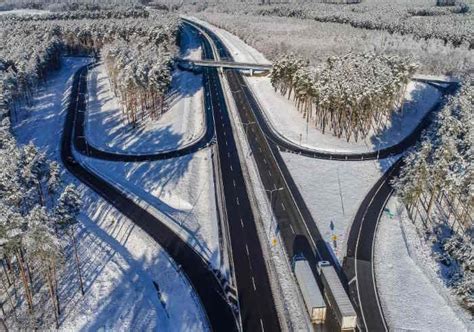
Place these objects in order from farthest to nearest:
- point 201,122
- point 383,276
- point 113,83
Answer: point 113,83 → point 201,122 → point 383,276

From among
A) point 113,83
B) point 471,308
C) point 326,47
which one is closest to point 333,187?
point 471,308

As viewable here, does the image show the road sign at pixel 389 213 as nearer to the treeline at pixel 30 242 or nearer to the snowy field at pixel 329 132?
the snowy field at pixel 329 132

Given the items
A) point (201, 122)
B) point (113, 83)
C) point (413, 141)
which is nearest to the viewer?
point (413, 141)

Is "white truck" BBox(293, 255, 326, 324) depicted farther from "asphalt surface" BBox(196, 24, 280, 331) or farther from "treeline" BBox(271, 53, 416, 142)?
"treeline" BBox(271, 53, 416, 142)

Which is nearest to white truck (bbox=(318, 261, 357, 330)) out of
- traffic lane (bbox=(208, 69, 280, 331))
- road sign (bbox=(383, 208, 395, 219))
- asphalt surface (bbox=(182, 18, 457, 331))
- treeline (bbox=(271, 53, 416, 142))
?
asphalt surface (bbox=(182, 18, 457, 331))

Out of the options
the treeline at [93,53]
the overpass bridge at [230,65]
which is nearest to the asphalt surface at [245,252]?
the treeline at [93,53]

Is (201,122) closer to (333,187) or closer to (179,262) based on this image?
(333,187)

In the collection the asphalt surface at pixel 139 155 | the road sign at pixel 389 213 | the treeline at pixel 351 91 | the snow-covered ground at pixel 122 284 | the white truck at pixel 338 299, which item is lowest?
the snow-covered ground at pixel 122 284
